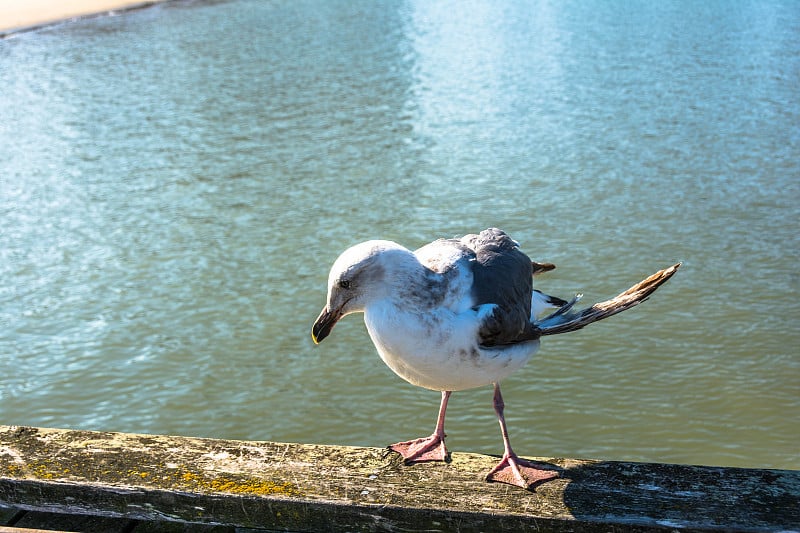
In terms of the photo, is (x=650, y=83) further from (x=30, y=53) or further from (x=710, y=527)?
(x=30, y=53)

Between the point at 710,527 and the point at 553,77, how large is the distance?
14.8 metres

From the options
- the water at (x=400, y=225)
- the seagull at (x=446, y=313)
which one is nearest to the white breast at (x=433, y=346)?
the seagull at (x=446, y=313)

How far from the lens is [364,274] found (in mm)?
3248

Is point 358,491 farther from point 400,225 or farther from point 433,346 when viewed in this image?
point 400,225

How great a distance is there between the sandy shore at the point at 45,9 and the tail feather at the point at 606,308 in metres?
29.2

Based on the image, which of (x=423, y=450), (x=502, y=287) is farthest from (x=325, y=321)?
(x=502, y=287)

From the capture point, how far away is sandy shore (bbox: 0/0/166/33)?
30.7 m

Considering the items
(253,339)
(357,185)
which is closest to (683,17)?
(357,185)

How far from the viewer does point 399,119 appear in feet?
47.8

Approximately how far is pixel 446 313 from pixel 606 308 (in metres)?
0.73

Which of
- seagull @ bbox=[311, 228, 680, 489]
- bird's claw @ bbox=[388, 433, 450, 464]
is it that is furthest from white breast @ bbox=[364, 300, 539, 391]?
bird's claw @ bbox=[388, 433, 450, 464]

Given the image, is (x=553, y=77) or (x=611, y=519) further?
(x=553, y=77)

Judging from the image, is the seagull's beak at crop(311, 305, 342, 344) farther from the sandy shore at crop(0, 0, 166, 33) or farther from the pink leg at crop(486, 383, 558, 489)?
the sandy shore at crop(0, 0, 166, 33)

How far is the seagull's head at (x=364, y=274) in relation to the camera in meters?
3.24
